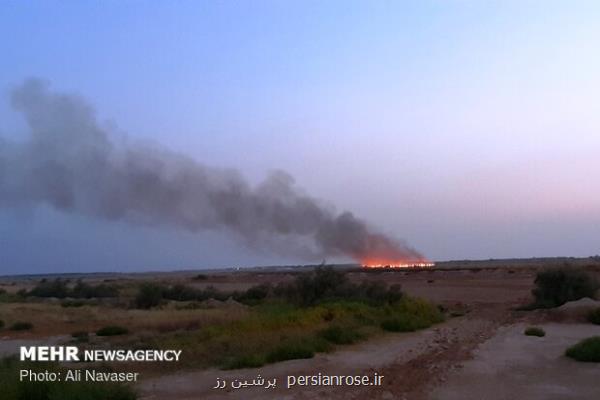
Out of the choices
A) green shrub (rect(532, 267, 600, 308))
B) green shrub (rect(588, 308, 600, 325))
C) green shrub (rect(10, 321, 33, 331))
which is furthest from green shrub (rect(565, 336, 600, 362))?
green shrub (rect(10, 321, 33, 331))

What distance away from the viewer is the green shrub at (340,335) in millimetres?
29109

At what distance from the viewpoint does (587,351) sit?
24.4m

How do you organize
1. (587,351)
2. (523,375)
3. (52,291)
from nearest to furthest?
(523,375) < (587,351) < (52,291)

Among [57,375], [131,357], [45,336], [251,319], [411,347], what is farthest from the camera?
[45,336]

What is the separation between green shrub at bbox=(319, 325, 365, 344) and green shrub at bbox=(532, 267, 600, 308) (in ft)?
79.9

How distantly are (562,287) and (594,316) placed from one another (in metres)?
13.0

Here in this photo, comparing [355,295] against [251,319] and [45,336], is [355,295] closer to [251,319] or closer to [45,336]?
[251,319]

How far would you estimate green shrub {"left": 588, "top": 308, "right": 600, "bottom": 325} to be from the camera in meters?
38.6

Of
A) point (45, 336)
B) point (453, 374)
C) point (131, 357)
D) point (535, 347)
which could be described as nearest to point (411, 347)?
point (535, 347)

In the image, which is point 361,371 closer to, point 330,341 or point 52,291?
point 330,341

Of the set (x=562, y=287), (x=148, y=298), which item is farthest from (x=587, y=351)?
(x=148, y=298)

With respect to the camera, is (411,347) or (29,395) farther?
(411,347)

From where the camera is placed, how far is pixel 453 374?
2192cm

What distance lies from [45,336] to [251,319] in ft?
33.9
